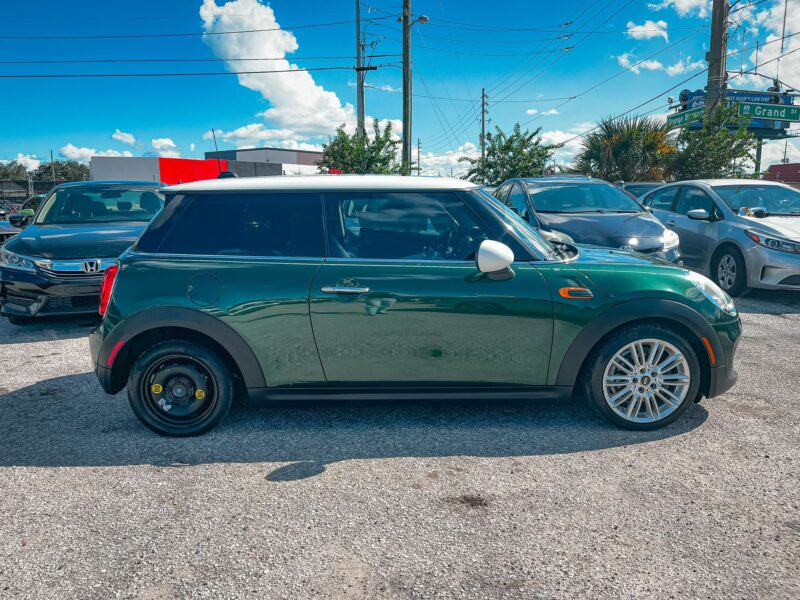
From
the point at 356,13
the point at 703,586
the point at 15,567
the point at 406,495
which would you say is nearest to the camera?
the point at 703,586

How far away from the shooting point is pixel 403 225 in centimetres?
372

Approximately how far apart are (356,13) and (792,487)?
3175 centimetres

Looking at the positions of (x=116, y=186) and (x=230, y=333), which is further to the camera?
(x=116, y=186)

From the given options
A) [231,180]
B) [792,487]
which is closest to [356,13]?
[231,180]

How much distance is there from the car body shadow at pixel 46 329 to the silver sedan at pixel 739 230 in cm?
806

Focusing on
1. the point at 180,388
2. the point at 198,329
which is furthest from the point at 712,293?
the point at 180,388

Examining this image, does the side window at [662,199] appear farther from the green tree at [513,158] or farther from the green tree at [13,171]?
the green tree at [13,171]

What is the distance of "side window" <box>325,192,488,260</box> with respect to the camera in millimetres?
3674

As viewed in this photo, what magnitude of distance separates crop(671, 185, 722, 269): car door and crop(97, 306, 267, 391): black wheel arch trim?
7442 mm

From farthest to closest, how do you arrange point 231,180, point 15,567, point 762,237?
point 762,237 → point 231,180 → point 15,567

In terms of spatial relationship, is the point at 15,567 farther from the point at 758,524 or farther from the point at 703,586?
the point at 758,524

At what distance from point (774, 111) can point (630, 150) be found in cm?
3983

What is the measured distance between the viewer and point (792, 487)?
10.1ft

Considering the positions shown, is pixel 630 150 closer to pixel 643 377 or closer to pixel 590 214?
pixel 590 214
